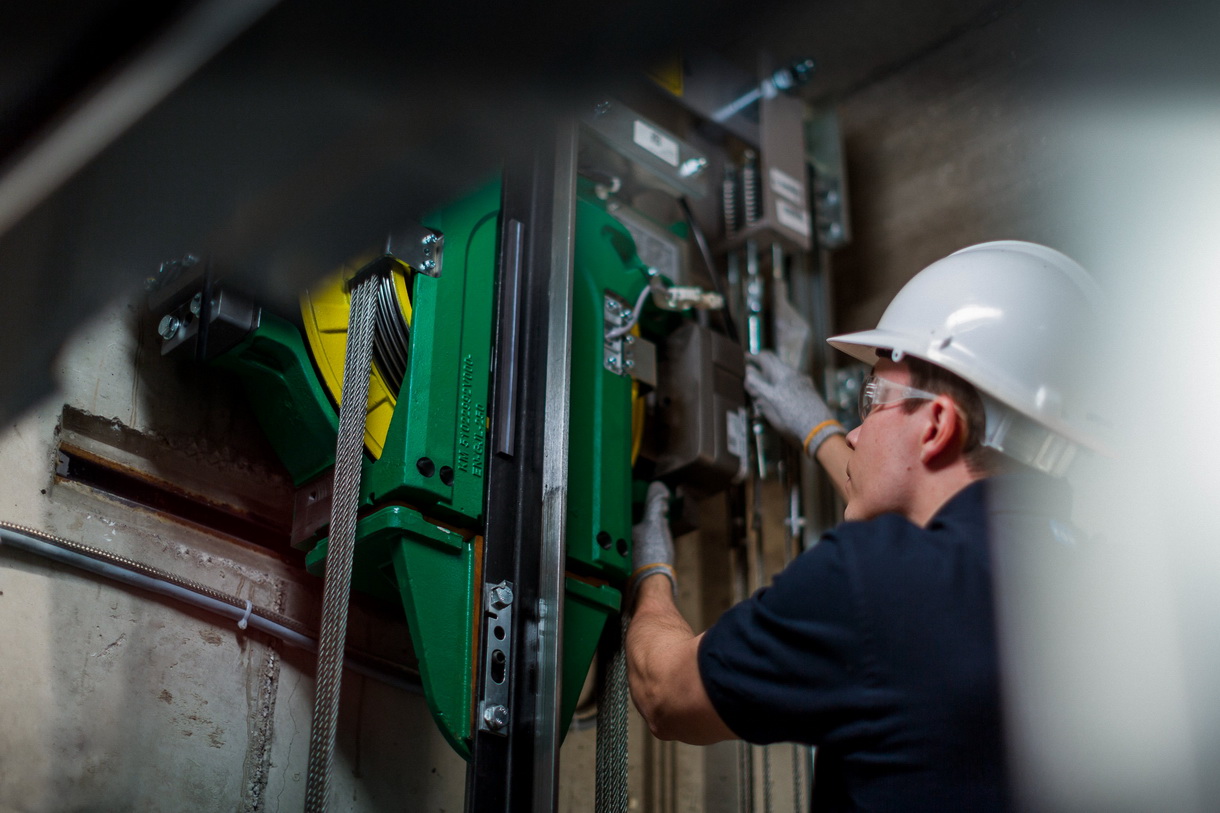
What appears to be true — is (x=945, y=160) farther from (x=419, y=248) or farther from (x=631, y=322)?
(x=419, y=248)

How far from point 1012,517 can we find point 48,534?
139 cm

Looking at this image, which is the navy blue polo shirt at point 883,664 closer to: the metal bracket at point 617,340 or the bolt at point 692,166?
the metal bracket at point 617,340

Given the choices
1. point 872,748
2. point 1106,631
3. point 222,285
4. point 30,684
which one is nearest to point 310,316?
point 222,285

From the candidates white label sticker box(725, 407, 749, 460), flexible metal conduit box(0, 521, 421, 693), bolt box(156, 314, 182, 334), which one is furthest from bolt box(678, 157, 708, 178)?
flexible metal conduit box(0, 521, 421, 693)

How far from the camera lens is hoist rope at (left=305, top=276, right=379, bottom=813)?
152 centimetres

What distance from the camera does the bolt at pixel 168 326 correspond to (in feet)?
6.10

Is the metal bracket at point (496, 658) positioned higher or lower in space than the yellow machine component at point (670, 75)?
lower

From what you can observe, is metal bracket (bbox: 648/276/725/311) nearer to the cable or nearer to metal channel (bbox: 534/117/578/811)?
the cable

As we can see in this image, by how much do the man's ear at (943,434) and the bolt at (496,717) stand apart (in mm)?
743

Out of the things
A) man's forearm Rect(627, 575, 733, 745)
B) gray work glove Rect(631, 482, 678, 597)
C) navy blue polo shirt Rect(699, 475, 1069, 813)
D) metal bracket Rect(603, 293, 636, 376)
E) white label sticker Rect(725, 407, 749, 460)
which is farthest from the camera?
white label sticker Rect(725, 407, 749, 460)

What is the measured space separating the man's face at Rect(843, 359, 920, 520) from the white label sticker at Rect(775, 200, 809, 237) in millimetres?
976

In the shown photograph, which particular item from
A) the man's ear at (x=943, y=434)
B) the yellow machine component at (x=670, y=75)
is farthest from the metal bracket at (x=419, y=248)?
the yellow machine component at (x=670, y=75)

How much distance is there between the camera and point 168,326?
1.87 meters

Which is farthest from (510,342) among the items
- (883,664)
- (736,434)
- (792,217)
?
(792,217)
